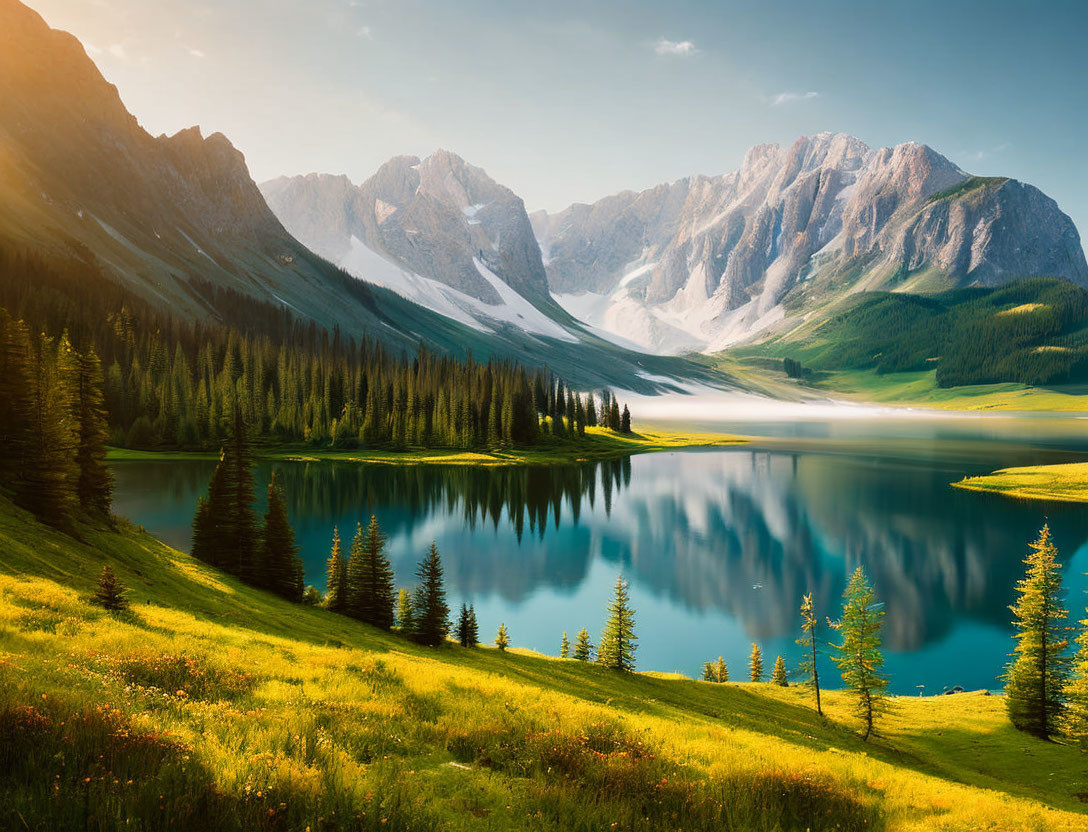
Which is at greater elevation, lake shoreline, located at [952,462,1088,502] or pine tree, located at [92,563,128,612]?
pine tree, located at [92,563,128,612]

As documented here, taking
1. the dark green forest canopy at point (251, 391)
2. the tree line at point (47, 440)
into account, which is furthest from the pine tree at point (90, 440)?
the dark green forest canopy at point (251, 391)

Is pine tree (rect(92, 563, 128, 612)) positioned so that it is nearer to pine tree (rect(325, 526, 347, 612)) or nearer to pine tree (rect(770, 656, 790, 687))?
pine tree (rect(325, 526, 347, 612))

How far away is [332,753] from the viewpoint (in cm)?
1002

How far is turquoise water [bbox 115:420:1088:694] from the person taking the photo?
5319cm

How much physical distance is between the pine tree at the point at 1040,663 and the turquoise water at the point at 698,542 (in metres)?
9.66

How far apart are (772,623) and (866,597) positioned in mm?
22551

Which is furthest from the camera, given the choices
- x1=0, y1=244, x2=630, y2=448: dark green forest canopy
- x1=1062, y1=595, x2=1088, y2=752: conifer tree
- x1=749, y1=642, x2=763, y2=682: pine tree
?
x1=0, y1=244, x2=630, y2=448: dark green forest canopy

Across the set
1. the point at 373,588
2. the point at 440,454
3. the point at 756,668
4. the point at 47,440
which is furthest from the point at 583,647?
the point at 440,454

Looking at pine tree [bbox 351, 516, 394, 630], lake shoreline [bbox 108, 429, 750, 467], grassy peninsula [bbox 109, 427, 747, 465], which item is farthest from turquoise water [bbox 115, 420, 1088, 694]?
pine tree [bbox 351, 516, 394, 630]

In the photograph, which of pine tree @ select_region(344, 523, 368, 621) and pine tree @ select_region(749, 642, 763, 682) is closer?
pine tree @ select_region(344, 523, 368, 621)

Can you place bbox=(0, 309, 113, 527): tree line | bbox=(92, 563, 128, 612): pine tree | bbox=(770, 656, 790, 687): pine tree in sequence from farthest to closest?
bbox=(770, 656, 790, 687): pine tree → bbox=(0, 309, 113, 527): tree line → bbox=(92, 563, 128, 612): pine tree

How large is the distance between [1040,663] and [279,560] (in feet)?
156

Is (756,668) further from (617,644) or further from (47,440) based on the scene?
(47,440)

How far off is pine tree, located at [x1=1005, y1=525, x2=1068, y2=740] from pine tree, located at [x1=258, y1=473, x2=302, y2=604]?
4449 cm
